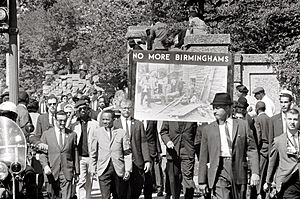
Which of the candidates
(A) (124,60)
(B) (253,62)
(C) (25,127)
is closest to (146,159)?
(C) (25,127)

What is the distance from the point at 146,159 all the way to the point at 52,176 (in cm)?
157

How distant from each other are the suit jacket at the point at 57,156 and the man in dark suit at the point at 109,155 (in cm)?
50

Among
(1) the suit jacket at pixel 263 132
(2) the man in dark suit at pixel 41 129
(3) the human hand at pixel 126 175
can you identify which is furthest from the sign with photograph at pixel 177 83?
(2) the man in dark suit at pixel 41 129

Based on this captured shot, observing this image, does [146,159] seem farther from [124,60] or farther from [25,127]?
[124,60]

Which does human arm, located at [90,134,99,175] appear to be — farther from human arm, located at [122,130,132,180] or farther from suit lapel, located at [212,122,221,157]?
suit lapel, located at [212,122,221,157]

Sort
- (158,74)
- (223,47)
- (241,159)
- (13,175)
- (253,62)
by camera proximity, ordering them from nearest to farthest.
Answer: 1. (13,175)
2. (241,159)
3. (158,74)
4. (223,47)
5. (253,62)

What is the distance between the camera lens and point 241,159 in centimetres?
1155

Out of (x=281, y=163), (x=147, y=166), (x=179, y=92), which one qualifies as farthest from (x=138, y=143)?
(x=281, y=163)

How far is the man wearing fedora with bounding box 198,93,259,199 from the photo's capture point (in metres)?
11.2

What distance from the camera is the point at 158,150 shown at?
1462cm

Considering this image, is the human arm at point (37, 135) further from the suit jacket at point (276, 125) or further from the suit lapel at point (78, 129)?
the suit jacket at point (276, 125)

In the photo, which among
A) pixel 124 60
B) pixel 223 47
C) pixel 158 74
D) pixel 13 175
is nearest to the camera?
pixel 13 175

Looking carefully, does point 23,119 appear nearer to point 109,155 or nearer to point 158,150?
point 109,155

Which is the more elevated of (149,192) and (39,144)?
(39,144)
